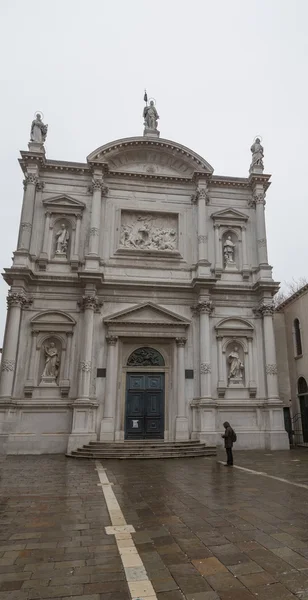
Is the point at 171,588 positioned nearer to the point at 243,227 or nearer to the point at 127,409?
the point at 127,409

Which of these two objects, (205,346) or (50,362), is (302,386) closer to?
(205,346)

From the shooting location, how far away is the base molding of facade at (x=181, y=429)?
1872 cm

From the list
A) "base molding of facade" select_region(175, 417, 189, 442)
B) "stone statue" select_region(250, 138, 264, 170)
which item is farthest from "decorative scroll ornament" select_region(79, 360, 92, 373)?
"stone statue" select_region(250, 138, 264, 170)

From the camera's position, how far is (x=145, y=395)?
64.4 feet

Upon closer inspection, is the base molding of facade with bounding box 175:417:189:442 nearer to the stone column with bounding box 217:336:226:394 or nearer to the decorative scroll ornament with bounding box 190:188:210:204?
the stone column with bounding box 217:336:226:394

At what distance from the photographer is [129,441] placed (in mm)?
18344

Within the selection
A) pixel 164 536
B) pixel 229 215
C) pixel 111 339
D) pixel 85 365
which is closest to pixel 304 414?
pixel 111 339

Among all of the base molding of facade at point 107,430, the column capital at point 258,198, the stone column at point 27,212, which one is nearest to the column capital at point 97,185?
the stone column at point 27,212

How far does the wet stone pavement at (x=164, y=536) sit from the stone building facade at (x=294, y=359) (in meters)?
12.1

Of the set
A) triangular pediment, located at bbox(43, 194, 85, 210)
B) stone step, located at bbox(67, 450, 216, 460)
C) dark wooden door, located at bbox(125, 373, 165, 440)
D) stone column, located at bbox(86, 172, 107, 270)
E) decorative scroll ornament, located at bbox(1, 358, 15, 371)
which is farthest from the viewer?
triangular pediment, located at bbox(43, 194, 85, 210)

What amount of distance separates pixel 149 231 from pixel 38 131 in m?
8.24

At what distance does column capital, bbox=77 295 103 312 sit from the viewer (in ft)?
63.4

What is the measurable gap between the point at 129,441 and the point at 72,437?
2.65m

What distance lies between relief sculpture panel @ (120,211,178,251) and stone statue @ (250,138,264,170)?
19.1ft
